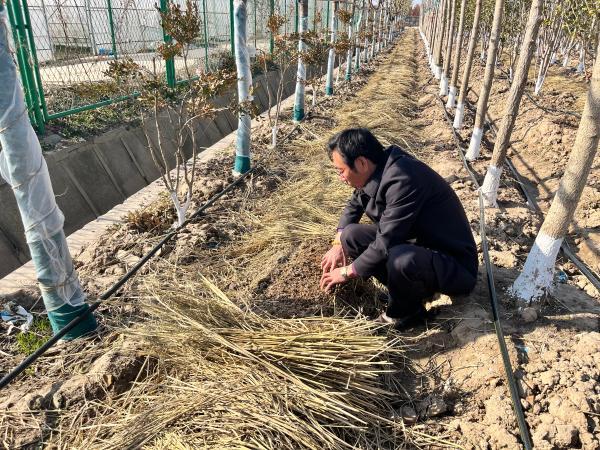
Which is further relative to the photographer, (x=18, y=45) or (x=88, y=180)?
(x=88, y=180)

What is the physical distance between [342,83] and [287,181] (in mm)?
→ 8192

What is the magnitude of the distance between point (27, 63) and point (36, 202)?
12.0 ft

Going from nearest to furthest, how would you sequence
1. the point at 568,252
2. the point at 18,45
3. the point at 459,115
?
1. the point at 568,252
2. the point at 18,45
3. the point at 459,115

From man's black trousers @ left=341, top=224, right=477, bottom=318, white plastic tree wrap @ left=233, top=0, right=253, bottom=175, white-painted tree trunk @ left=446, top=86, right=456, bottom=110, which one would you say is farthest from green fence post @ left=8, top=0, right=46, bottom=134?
white-painted tree trunk @ left=446, top=86, right=456, bottom=110

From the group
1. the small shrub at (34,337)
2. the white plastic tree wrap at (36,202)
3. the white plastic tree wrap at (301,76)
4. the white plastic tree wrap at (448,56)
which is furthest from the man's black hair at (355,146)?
the white plastic tree wrap at (448,56)

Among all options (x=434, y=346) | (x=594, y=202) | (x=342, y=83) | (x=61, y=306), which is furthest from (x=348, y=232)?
(x=342, y=83)

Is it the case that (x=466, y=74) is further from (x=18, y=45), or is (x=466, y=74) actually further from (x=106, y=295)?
(x=106, y=295)

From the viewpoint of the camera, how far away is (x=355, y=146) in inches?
89.7

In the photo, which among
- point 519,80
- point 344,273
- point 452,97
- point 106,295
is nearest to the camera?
point 344,273

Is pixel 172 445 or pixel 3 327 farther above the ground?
pixel 172 445

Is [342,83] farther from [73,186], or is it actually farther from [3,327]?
[3,327]

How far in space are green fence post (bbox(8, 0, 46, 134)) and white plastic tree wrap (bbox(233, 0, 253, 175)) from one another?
2231 millimetres

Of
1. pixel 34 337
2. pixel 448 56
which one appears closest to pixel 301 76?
pixel 448 56

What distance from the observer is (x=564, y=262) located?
3.63 m
